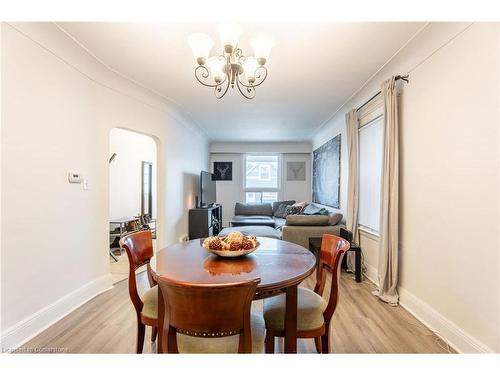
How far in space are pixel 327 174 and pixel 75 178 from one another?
15.2ft

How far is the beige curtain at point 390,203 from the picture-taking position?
8.52ft

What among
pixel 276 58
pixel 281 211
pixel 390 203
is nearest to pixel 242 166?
pixel 281 211

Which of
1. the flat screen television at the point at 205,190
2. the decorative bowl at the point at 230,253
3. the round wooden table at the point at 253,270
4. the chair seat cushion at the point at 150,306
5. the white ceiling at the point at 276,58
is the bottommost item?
the chair seat cushion at the point at 150,306

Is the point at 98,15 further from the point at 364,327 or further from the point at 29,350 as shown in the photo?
the point at 364,327

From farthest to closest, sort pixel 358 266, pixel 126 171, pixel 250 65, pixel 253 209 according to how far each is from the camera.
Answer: pixel 253 209 → pixel 126 171 → pixel 358 266 → pixel 250 65

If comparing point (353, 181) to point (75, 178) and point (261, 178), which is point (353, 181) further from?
point (261, 178)

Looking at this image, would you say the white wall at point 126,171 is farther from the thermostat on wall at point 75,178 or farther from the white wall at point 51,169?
the thermostat on wall at point 75,178

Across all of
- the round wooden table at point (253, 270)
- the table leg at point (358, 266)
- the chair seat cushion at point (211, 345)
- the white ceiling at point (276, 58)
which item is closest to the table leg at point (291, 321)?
the round wooden table at point (253, 270)

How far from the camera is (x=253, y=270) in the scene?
1.43 meters

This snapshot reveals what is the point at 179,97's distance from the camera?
3.86m

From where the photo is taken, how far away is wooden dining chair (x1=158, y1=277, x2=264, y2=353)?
3.21ft

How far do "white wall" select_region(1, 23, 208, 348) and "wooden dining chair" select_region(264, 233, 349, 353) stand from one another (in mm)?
1879

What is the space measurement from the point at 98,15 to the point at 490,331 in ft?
9.12
